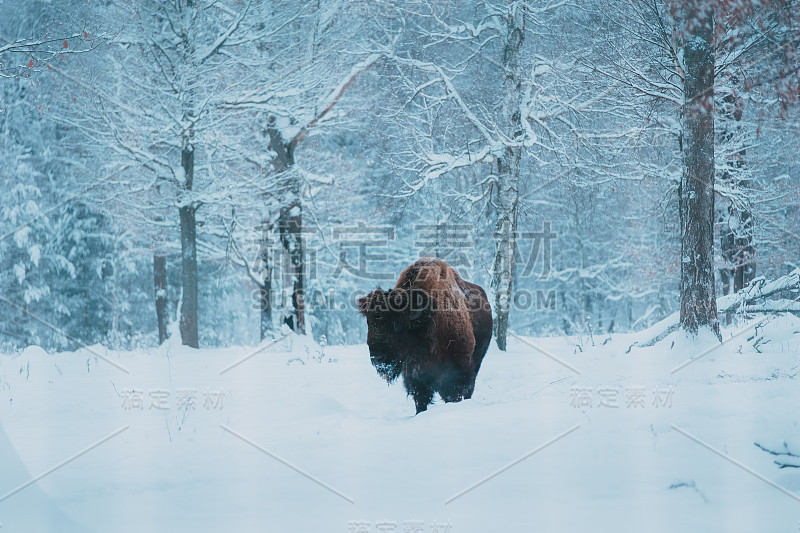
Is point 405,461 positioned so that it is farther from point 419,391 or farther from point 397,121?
point 397,121

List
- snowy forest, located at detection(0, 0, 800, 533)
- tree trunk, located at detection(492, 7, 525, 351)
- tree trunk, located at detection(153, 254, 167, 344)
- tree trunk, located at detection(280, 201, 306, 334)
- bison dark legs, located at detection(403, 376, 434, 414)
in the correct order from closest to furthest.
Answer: snowy forest, located at detection(0, 0, 800, 533) < bison dark legs, located at detection(403, 376, 434, 414) < tree trunk, located at detection(492, 7, 525, 351) < tree trunk, located at detection(280, 201, 306, 334) < tree trunk, located at detection(153, 254, 167, 344)

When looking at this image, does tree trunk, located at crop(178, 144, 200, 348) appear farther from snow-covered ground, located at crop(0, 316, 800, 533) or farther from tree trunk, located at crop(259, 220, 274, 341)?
snow-covered ground, located at crop(0, 316, 800, 533)

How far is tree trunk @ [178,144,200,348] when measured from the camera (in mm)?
13500

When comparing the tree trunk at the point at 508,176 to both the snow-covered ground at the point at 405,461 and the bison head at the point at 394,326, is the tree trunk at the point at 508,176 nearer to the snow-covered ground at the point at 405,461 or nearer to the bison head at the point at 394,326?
the snow-covered ground at the point at 405,461

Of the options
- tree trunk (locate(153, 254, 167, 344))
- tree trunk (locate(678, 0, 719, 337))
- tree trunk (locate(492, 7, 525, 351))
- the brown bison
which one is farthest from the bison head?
tree trunk (locate(153, 254, 167, 344))

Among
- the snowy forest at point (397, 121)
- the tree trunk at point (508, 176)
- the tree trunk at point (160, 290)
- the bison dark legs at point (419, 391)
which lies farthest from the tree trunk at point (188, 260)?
the bison dark legs at point (419, 391)

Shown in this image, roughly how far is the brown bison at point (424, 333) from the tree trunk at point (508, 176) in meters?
5.04

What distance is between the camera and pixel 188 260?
1382 centimetres

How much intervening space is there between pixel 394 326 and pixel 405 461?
2.37m

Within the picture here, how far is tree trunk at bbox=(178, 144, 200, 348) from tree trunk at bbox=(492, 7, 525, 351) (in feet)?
21.0

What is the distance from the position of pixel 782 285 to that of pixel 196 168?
41.1 ft

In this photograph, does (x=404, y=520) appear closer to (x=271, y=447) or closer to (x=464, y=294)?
(x=271, y=447)

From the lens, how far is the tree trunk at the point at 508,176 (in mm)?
12383

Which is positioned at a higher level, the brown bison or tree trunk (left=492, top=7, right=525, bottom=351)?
tree trunk (left=492, top=7, right=525, bottom=351)
